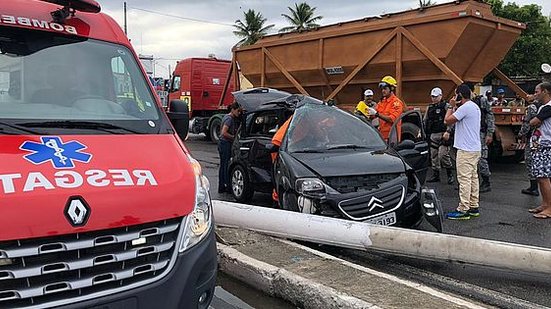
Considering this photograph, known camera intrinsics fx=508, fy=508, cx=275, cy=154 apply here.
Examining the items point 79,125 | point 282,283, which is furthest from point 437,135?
point 79,125

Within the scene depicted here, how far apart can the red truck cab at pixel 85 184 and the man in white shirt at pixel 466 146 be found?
172 inches

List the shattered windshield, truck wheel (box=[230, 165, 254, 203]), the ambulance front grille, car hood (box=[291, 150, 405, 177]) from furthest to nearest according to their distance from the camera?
truck wheel (box=[230, 165, 254, 203])
the shattered windshield
car hood (box=[291, 150, 405, 177])
the ambulance front grille

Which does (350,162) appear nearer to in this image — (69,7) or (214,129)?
(69,7)

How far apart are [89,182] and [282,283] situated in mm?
2105

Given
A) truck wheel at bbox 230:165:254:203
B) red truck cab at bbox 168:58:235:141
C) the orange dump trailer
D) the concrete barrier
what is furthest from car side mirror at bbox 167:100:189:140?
red truck cab at bbox 168:58:235:141

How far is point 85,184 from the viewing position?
242 centimetres

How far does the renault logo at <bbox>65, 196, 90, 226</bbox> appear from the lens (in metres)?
2.28

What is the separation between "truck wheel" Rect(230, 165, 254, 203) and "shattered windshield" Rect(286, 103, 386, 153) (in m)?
1.89

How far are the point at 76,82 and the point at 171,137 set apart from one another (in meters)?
0.83

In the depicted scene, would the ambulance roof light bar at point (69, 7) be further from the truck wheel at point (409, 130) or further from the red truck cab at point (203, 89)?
the red truck cab at point (203, 89)

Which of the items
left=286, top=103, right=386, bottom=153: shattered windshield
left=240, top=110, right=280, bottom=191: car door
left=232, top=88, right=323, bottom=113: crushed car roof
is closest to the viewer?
left=286, top=103, right=386, bottom=153: shattered windshield

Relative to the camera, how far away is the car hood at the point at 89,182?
2217 mm

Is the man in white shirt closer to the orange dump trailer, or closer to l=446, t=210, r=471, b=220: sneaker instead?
l=446, t=210, r=471, b=220: sneaker

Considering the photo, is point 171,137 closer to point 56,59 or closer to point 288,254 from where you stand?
point 56,59
